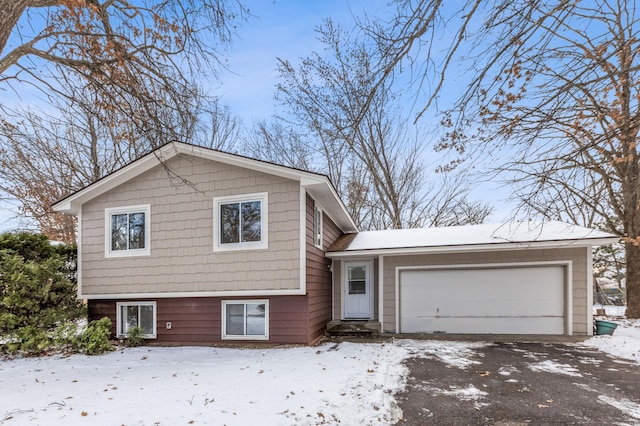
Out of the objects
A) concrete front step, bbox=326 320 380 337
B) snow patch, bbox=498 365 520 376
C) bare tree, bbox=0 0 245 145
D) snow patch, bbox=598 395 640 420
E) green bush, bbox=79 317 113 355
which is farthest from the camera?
concrete front step, bbox=326 320 380 337

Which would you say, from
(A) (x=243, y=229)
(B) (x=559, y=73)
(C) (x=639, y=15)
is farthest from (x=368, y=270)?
(C) (x=639, y=15)

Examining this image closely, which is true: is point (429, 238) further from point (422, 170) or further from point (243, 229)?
point (422, 170)

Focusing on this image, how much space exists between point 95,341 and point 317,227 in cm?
587

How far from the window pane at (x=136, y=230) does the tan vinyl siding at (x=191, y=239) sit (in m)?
0.33

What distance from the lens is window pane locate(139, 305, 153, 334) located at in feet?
30.7

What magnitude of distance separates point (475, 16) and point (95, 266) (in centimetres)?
1028

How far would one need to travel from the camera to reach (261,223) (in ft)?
27.8

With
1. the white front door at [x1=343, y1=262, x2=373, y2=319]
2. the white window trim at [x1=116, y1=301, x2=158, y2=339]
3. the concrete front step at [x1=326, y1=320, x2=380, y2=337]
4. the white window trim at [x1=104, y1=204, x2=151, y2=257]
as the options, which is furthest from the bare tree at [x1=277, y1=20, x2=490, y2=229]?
the white window trim at [x1=116, y1=301, x2=158, y2=339]

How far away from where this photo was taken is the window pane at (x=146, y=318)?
937cm

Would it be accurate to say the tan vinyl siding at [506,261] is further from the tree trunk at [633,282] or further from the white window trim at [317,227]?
the tree trunk at [633,282]

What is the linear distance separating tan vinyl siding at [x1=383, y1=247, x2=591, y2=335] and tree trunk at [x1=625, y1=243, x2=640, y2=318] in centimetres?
446

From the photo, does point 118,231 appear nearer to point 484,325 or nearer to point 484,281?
point 484,281

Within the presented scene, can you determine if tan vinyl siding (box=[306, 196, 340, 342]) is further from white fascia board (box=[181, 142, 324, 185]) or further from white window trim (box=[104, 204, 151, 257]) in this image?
white window trim (box=[104, 204, 151, 257])

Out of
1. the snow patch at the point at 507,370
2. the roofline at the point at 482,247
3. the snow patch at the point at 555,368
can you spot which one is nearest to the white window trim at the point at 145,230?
the roofline at the point at 482,247
